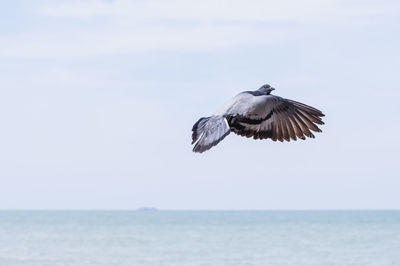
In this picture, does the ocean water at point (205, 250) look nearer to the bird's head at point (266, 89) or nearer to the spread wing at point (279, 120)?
the spread wing at point (279, 120)

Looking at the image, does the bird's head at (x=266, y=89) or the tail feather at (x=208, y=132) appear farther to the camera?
the bird's head at (x=266, y=89)

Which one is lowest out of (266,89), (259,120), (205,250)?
(205,250)

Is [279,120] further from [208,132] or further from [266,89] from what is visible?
[208,132]

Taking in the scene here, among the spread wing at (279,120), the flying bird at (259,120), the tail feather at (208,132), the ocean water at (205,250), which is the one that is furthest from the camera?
the ocean water at (205,250)

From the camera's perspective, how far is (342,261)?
41.0 meters

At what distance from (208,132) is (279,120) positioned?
1598 millimetres

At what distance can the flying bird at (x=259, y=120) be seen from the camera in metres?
6.58

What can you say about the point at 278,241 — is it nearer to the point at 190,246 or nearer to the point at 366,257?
the point at 190,246

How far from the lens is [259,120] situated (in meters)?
7.67

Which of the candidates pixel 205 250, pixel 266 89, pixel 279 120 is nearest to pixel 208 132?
pixel 266 89

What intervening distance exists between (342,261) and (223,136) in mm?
35913

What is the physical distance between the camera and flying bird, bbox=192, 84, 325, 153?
6578 millimetres

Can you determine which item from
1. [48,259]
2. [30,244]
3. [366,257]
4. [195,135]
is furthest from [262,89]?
[30,244]

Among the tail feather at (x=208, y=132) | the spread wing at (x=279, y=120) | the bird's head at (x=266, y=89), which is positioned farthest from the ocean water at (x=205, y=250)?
the tail feather at (x=208, y=132)
